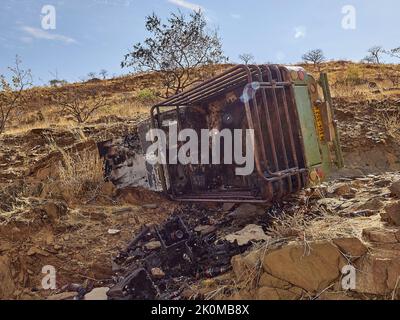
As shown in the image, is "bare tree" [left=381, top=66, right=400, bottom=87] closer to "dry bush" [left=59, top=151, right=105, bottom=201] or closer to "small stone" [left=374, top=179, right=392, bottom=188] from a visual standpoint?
"small stone" [left=374, top=179, right=392, bottom=188]

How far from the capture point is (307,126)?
155 inches

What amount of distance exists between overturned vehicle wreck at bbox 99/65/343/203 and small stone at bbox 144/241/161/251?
0.83 m

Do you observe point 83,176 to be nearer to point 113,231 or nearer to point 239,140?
point 113,231

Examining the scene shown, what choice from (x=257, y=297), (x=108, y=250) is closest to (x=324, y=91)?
(x=257, y=297)

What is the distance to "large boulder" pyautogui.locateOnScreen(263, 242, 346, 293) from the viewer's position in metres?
2.63

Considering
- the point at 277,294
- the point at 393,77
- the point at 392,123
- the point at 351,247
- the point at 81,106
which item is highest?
the point at 81,106

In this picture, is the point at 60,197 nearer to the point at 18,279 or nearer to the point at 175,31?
the point at 18,279

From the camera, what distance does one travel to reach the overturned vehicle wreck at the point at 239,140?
3.79 metres

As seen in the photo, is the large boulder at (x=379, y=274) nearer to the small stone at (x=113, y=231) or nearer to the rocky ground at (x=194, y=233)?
the rocky ground at (x=194, y=233)

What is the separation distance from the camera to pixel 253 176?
481cm

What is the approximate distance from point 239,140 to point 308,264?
252 cm

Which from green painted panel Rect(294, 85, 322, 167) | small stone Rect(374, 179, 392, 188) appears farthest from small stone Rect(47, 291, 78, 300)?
small stone Rect(374, 179, 392, 188)

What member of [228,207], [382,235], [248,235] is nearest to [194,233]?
[248,235]

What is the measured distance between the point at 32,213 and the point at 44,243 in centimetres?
51
